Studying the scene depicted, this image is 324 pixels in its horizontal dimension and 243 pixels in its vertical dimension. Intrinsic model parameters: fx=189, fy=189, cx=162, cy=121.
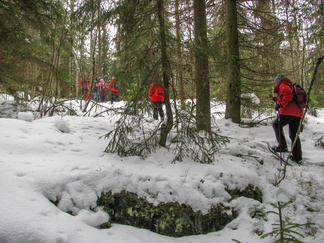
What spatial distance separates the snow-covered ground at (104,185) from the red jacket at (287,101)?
1296 mm

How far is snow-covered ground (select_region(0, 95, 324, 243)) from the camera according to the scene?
7.24ft

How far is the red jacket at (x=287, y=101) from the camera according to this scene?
4.54 m

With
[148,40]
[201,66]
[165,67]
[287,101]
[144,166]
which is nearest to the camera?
[144,166]

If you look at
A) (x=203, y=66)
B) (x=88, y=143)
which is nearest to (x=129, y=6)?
(x=203, y=66)

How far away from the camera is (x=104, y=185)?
9.66 ft

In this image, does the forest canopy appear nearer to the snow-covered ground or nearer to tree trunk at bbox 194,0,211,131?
tree trunk at bbox 194,0,211,131

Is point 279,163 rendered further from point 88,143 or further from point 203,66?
point 88,143

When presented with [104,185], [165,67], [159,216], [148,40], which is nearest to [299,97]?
[165,67]

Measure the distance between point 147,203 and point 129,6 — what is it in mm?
3894

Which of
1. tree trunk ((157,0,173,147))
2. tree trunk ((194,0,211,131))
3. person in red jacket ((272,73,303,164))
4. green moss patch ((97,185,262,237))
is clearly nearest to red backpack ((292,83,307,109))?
person in red jacket ((272,73,303,164))

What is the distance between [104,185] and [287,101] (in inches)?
176

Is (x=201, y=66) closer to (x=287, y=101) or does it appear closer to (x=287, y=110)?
(x=287, y=101)

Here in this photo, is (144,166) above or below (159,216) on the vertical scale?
above

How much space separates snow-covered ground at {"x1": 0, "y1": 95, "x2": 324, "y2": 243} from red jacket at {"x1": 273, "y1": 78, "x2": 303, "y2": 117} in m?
1.30
